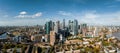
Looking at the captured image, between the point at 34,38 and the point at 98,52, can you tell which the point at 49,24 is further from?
the point at 98,52

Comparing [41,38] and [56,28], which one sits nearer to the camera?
[41,38]

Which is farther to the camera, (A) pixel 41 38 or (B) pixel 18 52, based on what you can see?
(A) pixel 41 38

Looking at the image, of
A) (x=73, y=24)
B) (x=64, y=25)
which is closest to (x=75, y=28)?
(x=73, y=24)


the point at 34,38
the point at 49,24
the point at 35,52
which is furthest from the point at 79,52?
the point at 49,24

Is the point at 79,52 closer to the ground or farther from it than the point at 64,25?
closer to the ground

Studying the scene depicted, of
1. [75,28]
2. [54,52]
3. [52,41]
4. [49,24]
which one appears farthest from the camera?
[75,28]

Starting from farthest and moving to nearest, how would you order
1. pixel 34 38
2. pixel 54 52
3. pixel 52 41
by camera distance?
pixel 34 38 < pixel 52 41 < pixel 54 52

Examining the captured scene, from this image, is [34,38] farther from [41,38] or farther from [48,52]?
[48,52]

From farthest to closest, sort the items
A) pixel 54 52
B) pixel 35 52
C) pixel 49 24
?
pixel 49 24
pixel 54 52
pixel 35 52

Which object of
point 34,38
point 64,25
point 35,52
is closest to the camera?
point 35,52
